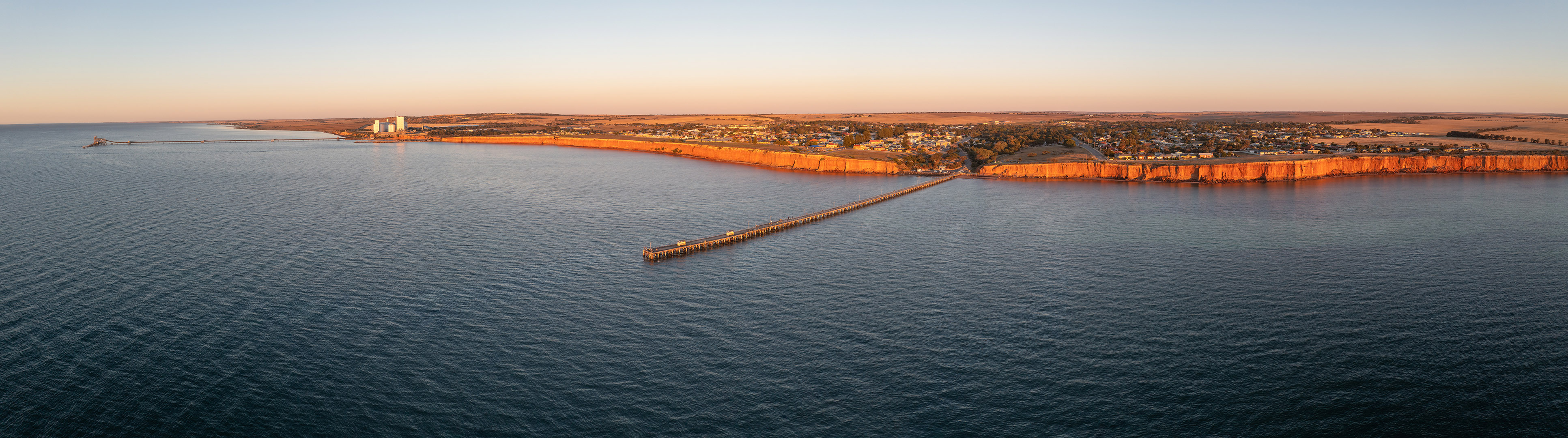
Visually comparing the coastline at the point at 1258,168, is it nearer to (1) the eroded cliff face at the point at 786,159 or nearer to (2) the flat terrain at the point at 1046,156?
(1) the eroded cliff face at the point at 786,159

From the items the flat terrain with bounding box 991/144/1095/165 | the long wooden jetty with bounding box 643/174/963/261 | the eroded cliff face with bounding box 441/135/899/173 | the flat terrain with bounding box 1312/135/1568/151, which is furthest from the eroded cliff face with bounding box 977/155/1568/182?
the long wooden jetty with bounding box 643/174/963/261

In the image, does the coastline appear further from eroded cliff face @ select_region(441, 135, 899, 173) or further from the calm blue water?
the calm blue water

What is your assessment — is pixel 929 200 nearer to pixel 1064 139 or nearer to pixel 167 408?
pixel 167 408

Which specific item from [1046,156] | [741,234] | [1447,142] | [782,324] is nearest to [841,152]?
[1046,156]

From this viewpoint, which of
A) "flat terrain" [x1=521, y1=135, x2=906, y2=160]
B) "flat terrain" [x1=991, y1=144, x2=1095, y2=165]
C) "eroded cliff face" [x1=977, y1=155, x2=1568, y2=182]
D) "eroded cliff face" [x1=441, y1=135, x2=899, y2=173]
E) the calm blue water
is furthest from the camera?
"flat terrain" [x1=521, y1=135, x2=906, y2=160]

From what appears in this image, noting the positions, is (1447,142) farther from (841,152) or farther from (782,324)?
(782,324)

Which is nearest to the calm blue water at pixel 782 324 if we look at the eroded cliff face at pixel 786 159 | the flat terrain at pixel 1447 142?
the eroded cliff face at pixel 786 159

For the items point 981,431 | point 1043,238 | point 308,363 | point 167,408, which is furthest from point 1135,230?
point 167,408
